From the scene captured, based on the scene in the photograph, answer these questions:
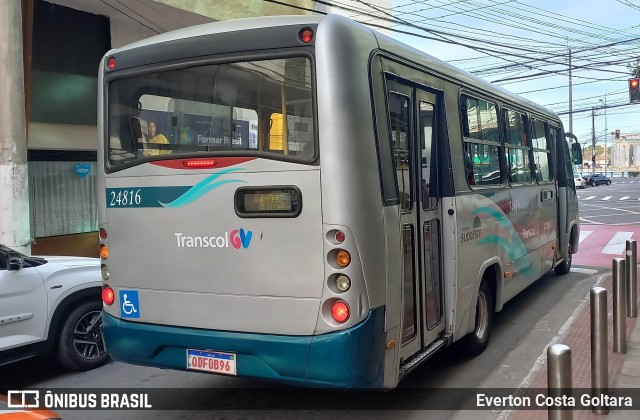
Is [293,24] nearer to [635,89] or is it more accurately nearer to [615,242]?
[615,242]

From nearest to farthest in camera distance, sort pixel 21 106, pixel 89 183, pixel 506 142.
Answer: pixel 506 142 → pixel 21 106 → pixel 89 183

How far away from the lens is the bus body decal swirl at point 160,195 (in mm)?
4281

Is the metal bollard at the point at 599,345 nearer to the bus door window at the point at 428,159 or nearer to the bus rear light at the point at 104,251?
the bus door window at the point at 428,159

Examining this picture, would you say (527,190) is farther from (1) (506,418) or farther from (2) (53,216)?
(2) (53,216)

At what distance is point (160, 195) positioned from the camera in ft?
14.8

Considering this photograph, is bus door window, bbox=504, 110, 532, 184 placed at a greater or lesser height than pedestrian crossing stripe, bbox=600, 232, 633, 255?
greater

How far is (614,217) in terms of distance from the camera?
2319 cm

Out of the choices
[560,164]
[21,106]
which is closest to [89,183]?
[21,106]

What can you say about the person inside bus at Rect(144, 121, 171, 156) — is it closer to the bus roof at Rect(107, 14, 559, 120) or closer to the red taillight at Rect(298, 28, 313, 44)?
the bus roof at Rect(107, 14, 559, 120)

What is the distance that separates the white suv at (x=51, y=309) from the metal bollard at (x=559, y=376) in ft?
15.2

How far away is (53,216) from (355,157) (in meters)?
9.63

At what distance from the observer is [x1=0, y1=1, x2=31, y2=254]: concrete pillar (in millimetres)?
8375

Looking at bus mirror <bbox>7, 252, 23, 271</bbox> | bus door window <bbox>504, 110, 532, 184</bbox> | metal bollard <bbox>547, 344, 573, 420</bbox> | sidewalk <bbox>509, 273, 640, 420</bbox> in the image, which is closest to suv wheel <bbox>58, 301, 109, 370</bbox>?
bus mirror <bbox>7, 252, 23, 271</bbox>

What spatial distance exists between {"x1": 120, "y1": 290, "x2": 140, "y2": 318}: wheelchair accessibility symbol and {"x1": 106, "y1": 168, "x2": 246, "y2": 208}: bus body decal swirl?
694mm
